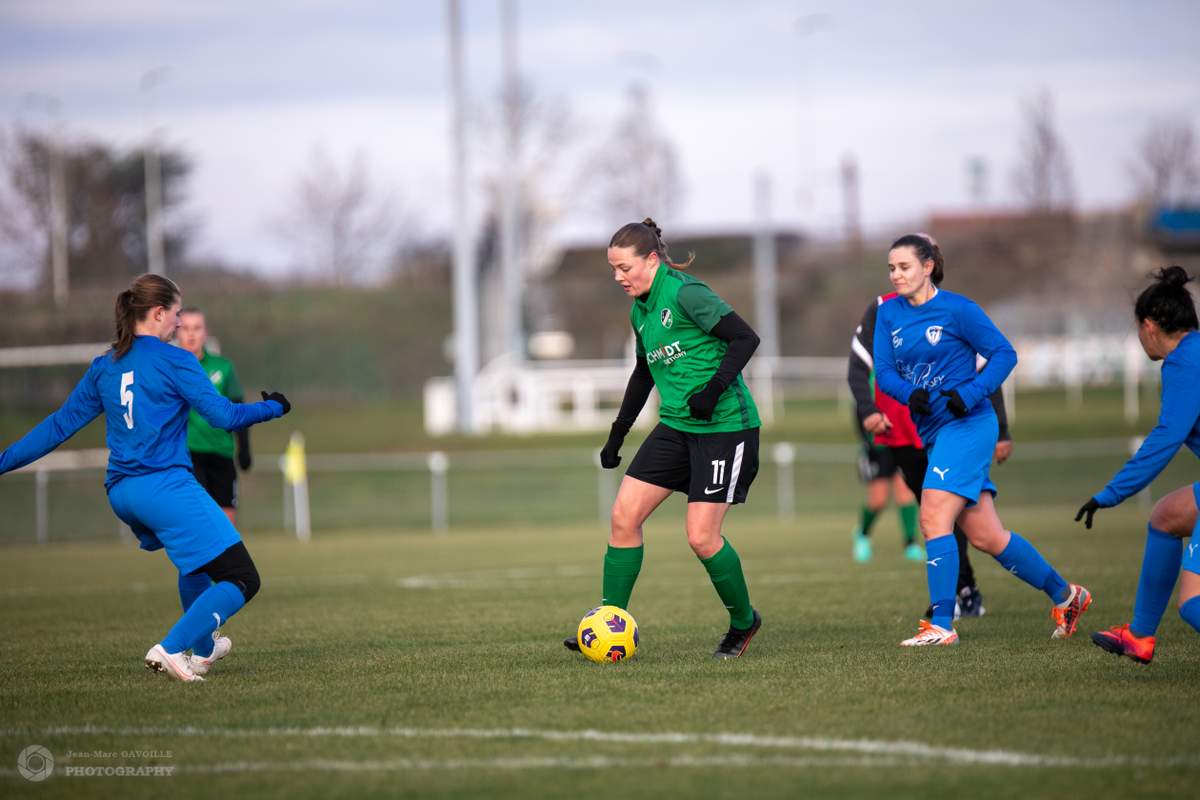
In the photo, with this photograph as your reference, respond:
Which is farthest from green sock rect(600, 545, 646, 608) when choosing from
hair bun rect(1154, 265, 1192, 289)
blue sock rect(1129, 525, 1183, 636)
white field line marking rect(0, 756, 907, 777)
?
hair bun rect(1154, 265, 1192, 289)

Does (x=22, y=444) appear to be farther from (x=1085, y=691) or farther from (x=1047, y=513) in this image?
(x=1047, y=513)

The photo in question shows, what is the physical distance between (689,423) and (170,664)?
2951 millimetres

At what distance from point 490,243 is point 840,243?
17.4m

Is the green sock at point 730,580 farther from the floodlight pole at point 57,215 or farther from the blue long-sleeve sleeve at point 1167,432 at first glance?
the floodlight pole at point 57,215

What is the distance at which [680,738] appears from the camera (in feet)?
17.1

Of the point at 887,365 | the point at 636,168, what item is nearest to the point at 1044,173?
the point at 636,168

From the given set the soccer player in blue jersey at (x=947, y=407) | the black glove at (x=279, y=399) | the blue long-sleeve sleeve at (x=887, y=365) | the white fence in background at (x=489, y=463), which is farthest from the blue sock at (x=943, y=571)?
the white fence in background at (x=489, y=463)

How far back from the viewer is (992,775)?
15.1ft

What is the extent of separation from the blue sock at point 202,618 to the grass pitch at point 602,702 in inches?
9.4

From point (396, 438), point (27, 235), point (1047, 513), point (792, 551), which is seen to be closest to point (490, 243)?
point (27, 235)

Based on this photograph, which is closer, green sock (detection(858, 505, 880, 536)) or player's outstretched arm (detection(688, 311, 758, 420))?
player's outstretched arm (detection(688, 311, 758, 420))

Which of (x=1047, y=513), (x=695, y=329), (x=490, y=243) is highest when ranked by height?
(x=490, y=243)

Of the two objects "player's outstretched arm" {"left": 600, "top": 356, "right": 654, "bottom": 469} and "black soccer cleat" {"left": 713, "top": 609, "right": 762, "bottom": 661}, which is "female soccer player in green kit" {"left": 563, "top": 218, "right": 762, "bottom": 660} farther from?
"player's outstretched arm" {"left": 600, "top": 356, "right": 654, "bottom": 469}

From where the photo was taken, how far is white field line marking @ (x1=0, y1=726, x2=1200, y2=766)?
15.8ft
